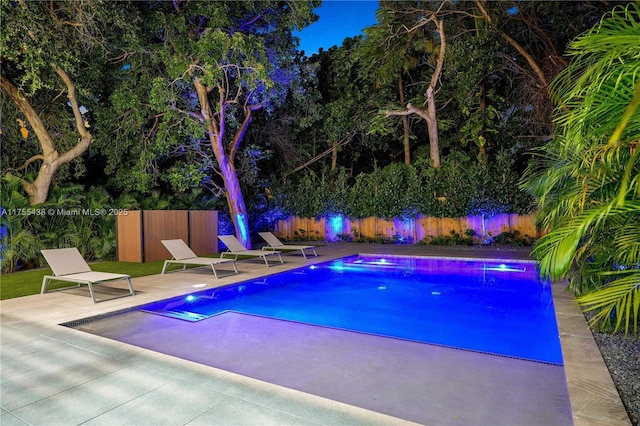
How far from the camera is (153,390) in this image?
3.15 meters

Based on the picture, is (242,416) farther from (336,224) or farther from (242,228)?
(336,224)

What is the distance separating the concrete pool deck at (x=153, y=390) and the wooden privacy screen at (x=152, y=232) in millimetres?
6838

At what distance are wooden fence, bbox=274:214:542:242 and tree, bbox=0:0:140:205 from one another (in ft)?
32.6

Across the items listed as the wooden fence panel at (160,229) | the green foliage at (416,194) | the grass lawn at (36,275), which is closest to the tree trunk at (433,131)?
the green foliage at (416,194)

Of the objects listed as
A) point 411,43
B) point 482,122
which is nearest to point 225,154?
Result: point 411,43

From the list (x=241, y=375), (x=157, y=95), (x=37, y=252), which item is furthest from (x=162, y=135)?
(x=241, y=375)

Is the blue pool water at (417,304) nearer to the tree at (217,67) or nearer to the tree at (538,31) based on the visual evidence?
the tree at (217,67)

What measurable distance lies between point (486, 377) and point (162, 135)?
12399 millimetres

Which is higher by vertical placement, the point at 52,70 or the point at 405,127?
the point at 52,70

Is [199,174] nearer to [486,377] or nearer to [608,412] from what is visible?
[486,377]

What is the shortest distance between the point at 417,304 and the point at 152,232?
8.69 metres

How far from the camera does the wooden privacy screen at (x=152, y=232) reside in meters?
11.5

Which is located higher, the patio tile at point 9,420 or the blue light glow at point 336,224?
the blue light glow at point 336,224

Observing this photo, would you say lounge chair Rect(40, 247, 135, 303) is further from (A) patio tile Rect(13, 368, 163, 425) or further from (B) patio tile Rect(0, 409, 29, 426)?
(B) patio tile Rect(0, 409, 29, 426)
